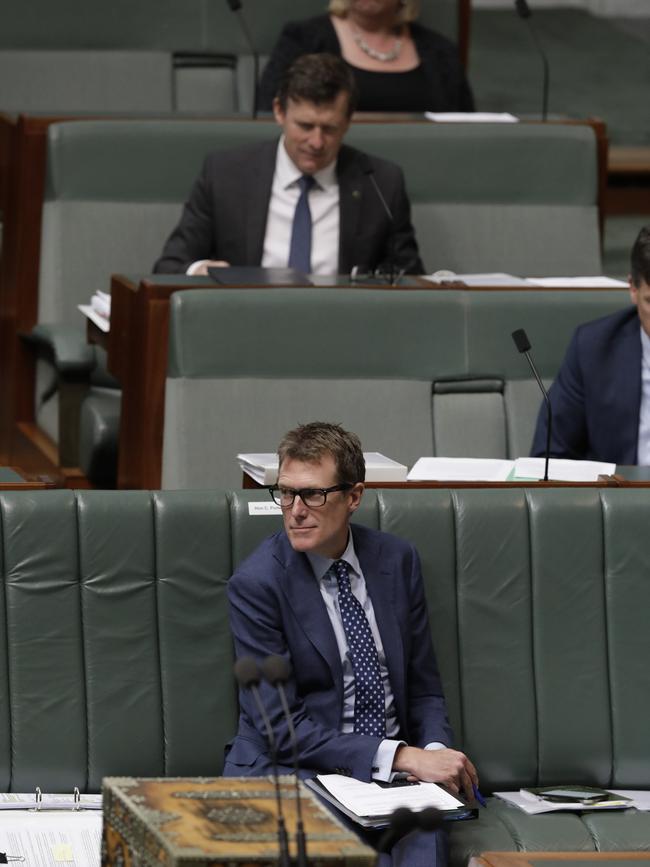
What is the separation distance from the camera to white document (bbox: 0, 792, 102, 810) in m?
2.94

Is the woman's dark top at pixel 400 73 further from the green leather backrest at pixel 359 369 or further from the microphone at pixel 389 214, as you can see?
the green leather backrest at pixel 359 369

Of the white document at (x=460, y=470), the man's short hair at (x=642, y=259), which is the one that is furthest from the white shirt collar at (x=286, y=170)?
the white document at (x=460, y=470)

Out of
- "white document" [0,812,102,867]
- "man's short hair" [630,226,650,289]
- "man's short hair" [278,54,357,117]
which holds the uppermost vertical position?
"man's short hair" [278,54,357,117]

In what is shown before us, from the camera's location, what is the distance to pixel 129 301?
4.21 meters

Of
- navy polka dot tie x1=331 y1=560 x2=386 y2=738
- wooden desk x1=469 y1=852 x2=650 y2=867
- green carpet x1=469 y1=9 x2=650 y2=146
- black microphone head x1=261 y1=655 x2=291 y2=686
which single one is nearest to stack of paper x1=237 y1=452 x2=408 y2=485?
navy polka dot tie x1=331 y1=560 x2=386 y2=738

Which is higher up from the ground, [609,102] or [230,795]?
[609,102]

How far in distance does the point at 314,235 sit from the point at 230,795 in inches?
119

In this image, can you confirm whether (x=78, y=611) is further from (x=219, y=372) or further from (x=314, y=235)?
(x=314, y=235)

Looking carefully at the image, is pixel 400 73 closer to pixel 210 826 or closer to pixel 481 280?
pixel 481 280

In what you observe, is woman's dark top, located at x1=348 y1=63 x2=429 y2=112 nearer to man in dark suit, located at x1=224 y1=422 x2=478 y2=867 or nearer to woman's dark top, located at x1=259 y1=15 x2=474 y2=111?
woman's dark top, located at x1=259 y1=15 x2=474 y2=111

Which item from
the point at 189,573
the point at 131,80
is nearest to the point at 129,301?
the point at 189,573

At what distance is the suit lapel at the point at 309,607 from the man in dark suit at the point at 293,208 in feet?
6.11

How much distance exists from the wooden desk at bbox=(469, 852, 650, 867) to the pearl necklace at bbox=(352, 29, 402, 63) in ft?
12.0

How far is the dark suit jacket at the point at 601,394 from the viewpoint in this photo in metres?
3.90
